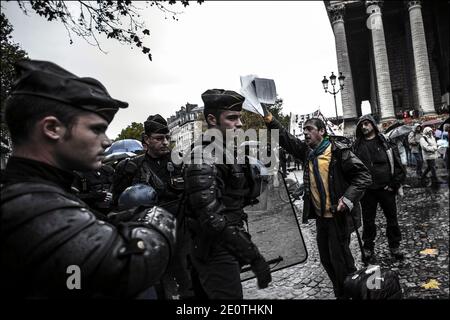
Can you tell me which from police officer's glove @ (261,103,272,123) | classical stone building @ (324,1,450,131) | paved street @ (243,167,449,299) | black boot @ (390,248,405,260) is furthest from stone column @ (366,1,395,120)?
police officer's glove @ (261,103,272,123)

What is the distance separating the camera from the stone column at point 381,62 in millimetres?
24547

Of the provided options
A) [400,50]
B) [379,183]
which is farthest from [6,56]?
[400,50]

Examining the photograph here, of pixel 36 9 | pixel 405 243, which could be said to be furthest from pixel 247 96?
pixel 405 243

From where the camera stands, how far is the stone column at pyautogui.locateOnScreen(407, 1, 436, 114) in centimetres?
2329

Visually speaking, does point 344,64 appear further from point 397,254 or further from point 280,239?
point 280,239

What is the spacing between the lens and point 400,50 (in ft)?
97.8

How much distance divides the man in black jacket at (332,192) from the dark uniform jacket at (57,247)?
7.65ft

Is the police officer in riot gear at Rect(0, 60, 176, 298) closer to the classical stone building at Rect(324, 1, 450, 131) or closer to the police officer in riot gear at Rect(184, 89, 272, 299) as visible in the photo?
the police officer in riot gear at Rect(184, 89, 272, 299)

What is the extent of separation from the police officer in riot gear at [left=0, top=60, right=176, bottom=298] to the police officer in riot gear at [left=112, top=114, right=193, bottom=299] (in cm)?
209

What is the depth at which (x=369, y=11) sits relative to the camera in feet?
81.9

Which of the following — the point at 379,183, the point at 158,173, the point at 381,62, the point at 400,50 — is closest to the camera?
the point at 158,173

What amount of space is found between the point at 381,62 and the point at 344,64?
8.57 ft
